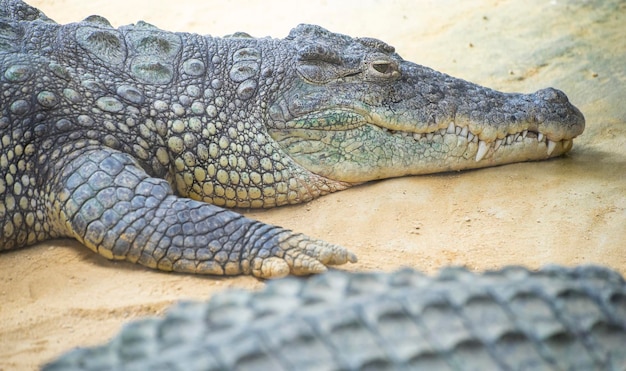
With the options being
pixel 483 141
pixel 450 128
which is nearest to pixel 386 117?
pixel 450 128

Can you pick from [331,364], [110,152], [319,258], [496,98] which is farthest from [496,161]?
[331,364]

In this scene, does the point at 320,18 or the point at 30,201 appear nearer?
the point at 30,201

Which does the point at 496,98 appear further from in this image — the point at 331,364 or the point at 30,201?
the point at 331,364

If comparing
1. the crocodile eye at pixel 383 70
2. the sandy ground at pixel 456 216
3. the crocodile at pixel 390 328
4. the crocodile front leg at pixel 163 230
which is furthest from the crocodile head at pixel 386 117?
the crocodile at pixel 390 328

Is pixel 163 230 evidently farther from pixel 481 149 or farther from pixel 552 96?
pixel 552 96

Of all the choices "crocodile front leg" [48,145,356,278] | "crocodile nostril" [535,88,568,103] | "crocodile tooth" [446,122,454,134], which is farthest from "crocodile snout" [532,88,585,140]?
"crocodile front leg" [48,145,356,278]

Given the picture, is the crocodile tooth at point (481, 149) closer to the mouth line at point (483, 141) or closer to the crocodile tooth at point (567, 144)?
the mouth line at point (483, 141)

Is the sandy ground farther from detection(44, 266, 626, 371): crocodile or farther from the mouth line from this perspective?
detection(44, 266, 626, 371): crocodile
